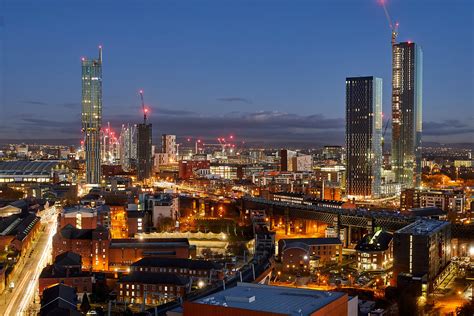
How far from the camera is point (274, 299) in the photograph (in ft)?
17.8

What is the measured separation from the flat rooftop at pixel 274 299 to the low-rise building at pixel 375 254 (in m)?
5.77

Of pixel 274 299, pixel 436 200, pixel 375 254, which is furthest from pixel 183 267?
pixel 436 200

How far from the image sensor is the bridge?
14125 millimetres

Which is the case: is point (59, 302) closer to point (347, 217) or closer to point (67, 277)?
point (67, 277)

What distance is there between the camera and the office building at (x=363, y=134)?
26.2m

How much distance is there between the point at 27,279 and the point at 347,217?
26.2 feet

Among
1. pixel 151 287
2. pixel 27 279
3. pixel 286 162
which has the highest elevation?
pixel 286 162

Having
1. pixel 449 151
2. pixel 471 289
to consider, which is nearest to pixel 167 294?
pixel 471 289

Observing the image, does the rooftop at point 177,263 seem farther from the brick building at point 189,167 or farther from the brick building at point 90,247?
the brick building at point 189,167

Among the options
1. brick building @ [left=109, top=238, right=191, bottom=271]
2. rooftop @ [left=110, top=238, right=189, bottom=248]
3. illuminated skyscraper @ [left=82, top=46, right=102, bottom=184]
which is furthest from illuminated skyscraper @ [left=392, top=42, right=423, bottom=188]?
brick building @ [left=109, top=238, right=191, bottom=271]

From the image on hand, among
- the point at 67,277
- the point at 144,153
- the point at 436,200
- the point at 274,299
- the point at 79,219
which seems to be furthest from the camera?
the point at 144,153

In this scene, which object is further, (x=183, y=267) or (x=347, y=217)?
(x=347, y=217)

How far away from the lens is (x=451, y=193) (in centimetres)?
1916

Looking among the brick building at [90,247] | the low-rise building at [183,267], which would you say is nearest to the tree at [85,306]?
the low-rise building at [183,267]
